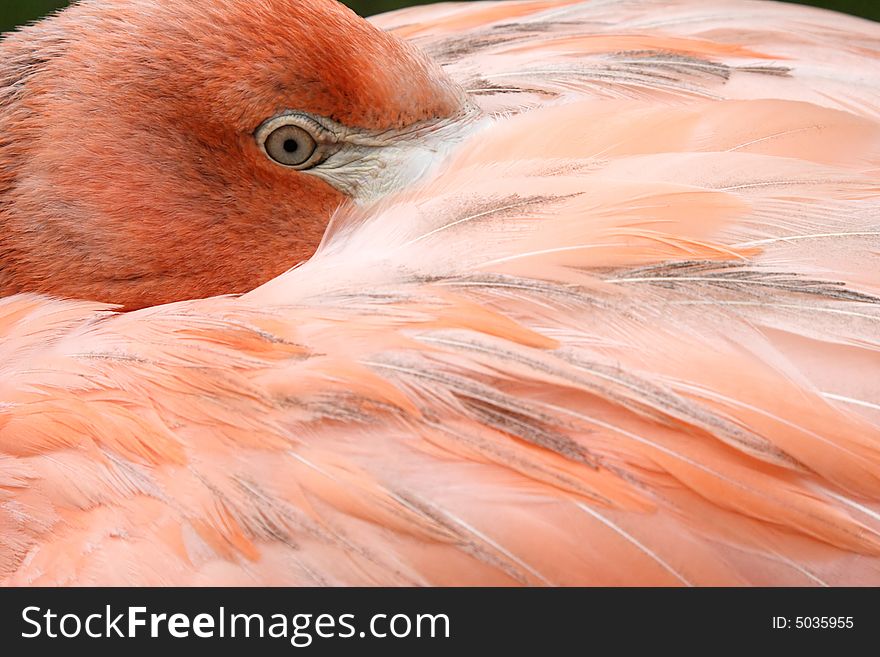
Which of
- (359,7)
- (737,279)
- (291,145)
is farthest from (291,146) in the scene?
(359,7)

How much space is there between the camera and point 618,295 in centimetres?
122

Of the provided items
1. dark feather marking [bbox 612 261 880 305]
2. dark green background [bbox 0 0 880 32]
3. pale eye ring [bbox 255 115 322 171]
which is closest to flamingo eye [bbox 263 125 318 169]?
pale eye ring [bbox 255 115 322 171]

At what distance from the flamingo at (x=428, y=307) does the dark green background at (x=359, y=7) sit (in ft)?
3.91

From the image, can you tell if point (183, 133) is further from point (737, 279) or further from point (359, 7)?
point (359, 7)

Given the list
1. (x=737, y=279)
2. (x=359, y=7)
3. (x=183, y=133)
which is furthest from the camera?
(x=359, y=7)

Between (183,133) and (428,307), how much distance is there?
1.92 feet

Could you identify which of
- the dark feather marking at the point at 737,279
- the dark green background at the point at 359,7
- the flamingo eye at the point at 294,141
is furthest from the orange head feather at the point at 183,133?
the dark green background at the point at 359,7

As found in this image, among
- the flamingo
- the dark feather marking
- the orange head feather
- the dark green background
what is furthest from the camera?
the dark green background

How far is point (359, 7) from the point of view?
3062 mm

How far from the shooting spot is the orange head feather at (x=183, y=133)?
158 centimetres

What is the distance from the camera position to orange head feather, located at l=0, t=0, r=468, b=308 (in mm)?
1575

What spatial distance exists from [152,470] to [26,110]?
2.40 ft

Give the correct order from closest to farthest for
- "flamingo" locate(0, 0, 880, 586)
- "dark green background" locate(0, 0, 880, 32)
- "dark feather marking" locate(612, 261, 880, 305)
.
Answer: "flamingo" locate(0, 0, 880, 586) → "dark feather marking" locate(612, 261, 880, 305) → "dark green background" locate(0, 0, 880, 32)

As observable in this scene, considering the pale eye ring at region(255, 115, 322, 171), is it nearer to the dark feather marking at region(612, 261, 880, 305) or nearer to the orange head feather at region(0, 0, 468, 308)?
the orange head feather at region(0, 0, 468, 308)
